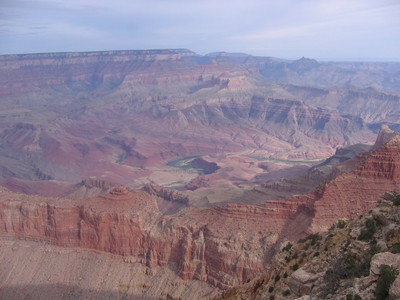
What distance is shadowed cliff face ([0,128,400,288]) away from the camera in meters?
44.4

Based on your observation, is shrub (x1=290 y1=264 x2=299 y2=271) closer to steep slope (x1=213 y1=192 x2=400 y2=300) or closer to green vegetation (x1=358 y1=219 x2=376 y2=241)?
steep slope (x1=213 y1=192 x2=400 y2=300)

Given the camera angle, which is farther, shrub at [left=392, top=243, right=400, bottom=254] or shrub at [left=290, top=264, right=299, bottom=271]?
shrub at [left=290, top=264, right=299, bottom=271]

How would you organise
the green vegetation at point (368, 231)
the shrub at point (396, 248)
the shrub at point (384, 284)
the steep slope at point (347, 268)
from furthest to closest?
the green vegetation at point (368, 231), the shrub at point (396, 248), the steep slope at point (347, 268), the shrub at point (384, 284)

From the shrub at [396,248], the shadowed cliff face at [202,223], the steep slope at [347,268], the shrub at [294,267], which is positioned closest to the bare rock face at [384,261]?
the steep slope at [347,268]

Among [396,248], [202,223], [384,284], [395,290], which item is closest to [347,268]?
[396,248]

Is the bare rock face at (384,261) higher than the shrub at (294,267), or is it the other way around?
the bare rock face at (384,261)

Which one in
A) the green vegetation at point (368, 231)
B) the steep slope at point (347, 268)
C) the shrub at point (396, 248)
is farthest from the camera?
the green vegetation at point (368, 231)

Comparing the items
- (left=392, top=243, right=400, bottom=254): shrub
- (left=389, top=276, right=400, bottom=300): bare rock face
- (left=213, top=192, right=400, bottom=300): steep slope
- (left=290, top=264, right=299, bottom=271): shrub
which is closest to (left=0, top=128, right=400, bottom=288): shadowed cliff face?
(left=213, top=192, right=400, bottom=300): steep slope

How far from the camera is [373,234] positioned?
18391mm

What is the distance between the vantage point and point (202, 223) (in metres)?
49.5

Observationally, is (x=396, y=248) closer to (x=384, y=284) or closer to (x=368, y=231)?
(x=384, y=284)

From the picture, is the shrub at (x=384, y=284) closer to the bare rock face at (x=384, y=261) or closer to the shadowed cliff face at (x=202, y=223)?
the bare rock face at (x=384, y=261)

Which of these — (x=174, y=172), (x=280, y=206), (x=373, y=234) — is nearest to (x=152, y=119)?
(x=174, y=172)

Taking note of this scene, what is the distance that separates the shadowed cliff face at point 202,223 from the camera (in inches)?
1747
